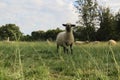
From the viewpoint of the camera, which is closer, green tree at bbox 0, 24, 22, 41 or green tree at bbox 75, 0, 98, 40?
green tree at bbox 0, 24, 22, 41

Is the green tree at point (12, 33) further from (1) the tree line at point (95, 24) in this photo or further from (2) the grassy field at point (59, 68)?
(1) the tree line at point (95, 24)

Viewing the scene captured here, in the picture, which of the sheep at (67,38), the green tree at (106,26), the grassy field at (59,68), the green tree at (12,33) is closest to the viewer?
the green tree at (12,33)

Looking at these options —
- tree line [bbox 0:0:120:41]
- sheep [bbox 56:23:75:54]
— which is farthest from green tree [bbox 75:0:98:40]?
sheep [bbox 56:23:75:54]

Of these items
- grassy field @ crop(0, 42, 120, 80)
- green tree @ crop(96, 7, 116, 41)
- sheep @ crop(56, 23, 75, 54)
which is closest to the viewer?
grassy field @ crop(0, 42, 120, 80)

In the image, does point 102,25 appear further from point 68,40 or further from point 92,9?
point 68,40

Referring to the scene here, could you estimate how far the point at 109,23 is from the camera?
211 ft

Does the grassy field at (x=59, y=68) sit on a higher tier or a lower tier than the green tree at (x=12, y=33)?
lower

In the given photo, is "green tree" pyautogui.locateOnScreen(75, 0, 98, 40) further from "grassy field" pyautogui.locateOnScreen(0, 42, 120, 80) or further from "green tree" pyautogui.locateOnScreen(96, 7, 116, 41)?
"grassy field" pyautogui.locateOnScreen(0, 42, 120, 80)

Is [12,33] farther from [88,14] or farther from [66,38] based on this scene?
[88,14]

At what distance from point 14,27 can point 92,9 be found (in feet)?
209

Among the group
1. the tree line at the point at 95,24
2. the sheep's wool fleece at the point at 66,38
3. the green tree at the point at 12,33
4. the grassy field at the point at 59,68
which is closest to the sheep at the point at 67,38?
the sheep's wool fleece at the point at 66,38

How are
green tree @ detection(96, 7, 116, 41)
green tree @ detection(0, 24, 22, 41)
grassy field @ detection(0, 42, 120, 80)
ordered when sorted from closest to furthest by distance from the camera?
green tree @ detection(0, 24, 22, 41), grassy field @ detection(0, 42, 120, 80), green tree @ detection(96, 7, 116, 41)

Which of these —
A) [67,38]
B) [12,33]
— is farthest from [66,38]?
Result: [12,33]

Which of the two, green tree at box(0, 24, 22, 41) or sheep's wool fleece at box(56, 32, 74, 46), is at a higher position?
green tree at box(0, 24, 22, 41)
